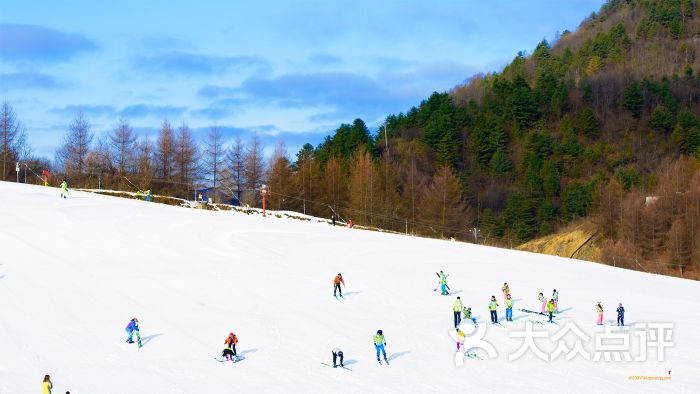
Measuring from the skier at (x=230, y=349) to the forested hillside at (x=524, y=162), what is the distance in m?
43.3

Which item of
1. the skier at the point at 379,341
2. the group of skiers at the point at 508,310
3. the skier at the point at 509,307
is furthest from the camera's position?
the skier at the point at 509,307

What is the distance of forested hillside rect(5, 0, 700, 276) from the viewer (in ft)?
248

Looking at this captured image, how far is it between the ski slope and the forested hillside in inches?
1018

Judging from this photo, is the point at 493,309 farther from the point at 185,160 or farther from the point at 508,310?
the point at 185,160

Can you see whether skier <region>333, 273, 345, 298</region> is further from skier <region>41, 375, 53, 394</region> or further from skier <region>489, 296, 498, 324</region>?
skier <region>41, 375, 53, 394</region>

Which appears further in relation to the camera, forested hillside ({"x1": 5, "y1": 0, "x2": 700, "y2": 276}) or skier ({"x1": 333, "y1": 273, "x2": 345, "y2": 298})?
forested hillside ({"x1": 5, "y1": 0, "x2": 700, "y2": 276})

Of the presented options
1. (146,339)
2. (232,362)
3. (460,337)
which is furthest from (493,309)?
(146,339)

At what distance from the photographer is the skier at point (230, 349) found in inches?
901

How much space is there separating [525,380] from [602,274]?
20.5m

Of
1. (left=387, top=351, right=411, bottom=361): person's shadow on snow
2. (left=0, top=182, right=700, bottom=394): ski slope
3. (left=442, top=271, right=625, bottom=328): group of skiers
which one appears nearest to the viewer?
(left=0, top=182, right=700, bottom=394): ski slope

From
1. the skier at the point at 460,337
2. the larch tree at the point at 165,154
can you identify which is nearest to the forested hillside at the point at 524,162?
the larch tree at the point at 165,154

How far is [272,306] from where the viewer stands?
29.4m

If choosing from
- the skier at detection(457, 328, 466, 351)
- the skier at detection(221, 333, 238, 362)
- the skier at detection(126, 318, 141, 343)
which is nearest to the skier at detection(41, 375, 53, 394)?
the skier at detection(126, 318, 141, 343)

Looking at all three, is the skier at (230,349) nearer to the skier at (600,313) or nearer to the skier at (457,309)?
the skier at (457,309)
